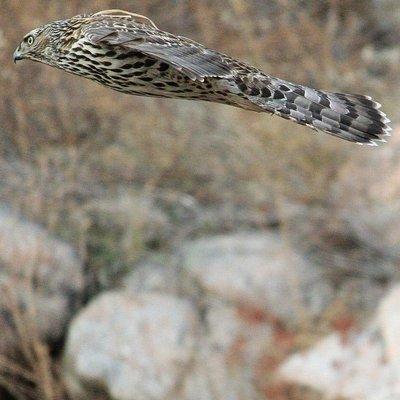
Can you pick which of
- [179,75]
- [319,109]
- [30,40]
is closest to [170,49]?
[179,75]

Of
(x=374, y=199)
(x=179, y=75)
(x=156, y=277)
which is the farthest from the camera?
(x=156, y=277)

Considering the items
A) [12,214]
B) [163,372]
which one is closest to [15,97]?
[12,214]

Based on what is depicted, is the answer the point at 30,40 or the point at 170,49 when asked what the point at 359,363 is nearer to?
the point at 30,40

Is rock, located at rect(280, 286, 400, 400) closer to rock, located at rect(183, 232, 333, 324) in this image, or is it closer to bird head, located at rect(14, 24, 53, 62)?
rock, located at rect(183, 232, 333, 324)

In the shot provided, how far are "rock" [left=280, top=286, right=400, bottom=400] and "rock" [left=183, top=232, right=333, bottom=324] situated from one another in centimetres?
25

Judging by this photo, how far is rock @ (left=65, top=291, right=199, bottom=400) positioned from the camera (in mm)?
5656

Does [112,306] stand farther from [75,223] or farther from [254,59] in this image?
[254,59]

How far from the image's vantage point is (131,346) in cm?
579

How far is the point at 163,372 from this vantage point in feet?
18.5

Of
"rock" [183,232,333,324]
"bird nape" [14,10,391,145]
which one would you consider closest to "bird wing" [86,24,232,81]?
"bird nape" [14,10,391,145]

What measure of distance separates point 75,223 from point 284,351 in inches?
56.1

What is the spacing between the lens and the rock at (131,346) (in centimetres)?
566

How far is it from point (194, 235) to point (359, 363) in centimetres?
145

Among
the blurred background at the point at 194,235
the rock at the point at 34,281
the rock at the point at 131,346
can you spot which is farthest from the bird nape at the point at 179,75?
the rock at the point at 131,346
